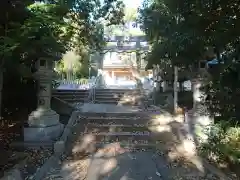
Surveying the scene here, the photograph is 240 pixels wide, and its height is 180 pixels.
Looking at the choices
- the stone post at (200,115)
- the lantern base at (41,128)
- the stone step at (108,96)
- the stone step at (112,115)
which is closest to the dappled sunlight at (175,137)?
the stone post at (200,115)

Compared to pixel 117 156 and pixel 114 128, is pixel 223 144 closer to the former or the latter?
pixel 117 156

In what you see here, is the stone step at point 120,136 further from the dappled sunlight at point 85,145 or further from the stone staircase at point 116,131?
the dappled sunlight at point 85,145

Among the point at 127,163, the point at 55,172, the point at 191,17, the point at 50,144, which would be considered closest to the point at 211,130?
the point at 127,163

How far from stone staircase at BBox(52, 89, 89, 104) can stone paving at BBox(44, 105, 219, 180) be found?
6172 millimetres

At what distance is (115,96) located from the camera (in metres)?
17.0

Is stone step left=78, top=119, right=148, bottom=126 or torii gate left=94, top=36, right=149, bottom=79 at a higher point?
torii gate left=94, top=36, right=149, bottom=79

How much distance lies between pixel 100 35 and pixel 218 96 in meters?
9.51

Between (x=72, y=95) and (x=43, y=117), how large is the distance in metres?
8.44

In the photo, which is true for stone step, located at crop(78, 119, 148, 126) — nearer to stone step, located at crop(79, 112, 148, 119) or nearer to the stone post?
stone step, located at crop(79, 112, 148, 119)

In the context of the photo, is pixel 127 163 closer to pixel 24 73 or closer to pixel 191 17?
pixel 24 73

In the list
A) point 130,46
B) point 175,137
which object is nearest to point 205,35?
point 175,137

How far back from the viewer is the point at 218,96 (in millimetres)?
6965

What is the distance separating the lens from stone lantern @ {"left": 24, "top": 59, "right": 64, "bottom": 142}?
8.28 meters

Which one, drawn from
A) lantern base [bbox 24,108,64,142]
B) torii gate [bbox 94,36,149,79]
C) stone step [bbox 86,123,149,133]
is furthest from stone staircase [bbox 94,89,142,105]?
lantern base [bbox 24,108,64,142]
